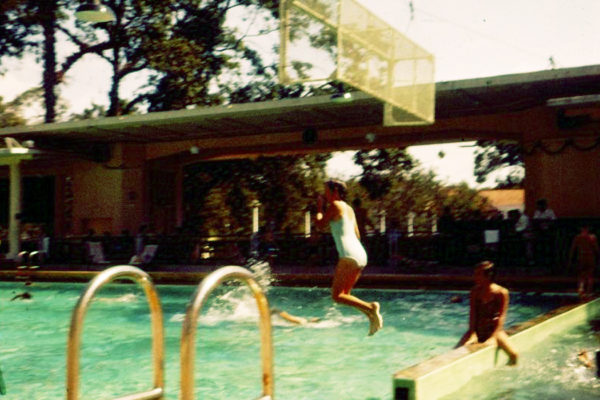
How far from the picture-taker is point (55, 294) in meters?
16.7

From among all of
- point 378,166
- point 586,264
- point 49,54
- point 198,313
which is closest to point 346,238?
point 198,313

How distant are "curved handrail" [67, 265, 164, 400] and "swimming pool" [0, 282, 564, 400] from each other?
3034mm

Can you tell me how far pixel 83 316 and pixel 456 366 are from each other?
304 centimetres

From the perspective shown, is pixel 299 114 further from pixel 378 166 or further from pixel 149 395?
pixel 149 395

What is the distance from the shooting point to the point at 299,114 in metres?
18.4

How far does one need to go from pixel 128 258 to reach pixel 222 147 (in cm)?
464

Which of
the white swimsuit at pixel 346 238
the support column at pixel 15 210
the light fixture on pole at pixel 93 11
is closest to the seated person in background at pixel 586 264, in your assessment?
the white swimsuit at pixel 346 238

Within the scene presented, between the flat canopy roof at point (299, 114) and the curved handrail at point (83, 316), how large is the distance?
466 inches

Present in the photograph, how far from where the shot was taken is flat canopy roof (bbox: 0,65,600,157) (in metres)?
15.2

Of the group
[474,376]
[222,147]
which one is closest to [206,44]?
[222,147]

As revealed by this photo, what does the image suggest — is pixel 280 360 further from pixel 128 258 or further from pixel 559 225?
pixel 128 258

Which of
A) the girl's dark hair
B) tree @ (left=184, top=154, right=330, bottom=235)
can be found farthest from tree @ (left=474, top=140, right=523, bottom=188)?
the girl's dark hair

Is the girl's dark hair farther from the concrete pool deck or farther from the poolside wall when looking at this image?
the concrete pool deck

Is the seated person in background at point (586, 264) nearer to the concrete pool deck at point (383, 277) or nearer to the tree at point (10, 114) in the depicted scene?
the concrete pool deck at point (383, 277)
